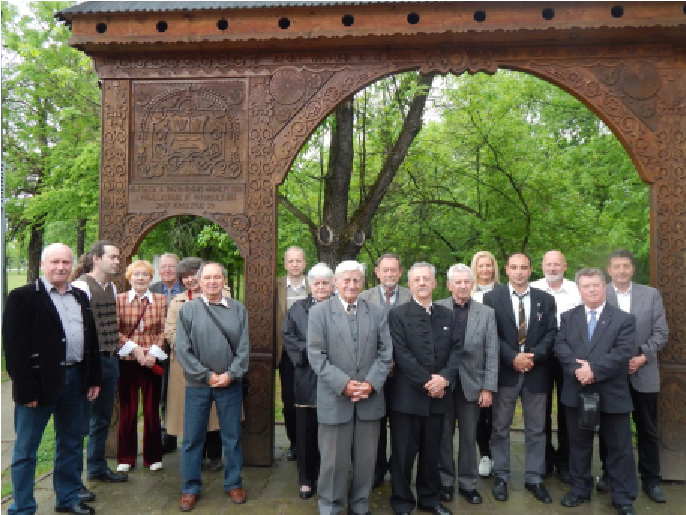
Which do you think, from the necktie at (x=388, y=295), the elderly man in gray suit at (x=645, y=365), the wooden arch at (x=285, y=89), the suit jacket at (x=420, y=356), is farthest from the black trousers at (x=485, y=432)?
the wooden arch at (x=285, y=89)

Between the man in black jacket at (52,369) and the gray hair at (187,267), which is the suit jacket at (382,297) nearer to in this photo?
the gray hair at (187,267)

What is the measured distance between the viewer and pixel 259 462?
5.42m

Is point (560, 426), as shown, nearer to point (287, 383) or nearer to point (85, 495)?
point (287, 383)

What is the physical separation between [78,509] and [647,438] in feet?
15.3

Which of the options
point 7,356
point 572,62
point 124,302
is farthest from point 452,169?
point 7,356

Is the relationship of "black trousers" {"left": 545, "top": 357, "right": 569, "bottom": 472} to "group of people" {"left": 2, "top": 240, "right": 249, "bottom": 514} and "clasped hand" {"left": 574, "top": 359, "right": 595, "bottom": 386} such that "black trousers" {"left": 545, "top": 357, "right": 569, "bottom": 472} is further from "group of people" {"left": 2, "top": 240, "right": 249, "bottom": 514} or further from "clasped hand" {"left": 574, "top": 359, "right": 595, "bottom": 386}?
"group of people" {"left": 2, "top": 240, "right": 249, "bottom": 514}

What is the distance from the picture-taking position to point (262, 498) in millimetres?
4602

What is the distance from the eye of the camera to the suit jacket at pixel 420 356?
13.5ft

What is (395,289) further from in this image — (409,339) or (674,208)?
(674,208)

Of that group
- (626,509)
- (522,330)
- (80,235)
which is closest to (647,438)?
(626,509)

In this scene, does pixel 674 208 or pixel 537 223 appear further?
pixel 537 223

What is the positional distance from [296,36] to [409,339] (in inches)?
122

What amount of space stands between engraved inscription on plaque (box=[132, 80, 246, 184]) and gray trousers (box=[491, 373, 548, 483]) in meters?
3.28

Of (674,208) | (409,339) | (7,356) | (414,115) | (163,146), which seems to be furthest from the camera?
(414,115)
